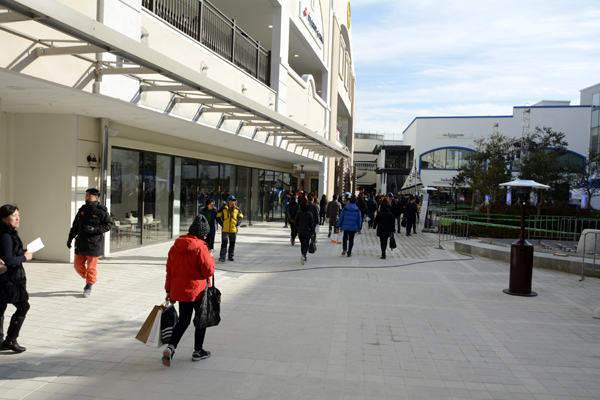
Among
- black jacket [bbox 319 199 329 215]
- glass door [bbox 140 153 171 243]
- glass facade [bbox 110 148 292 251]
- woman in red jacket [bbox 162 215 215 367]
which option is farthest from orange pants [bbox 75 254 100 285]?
black jacket [bbox 319 199 329 215]

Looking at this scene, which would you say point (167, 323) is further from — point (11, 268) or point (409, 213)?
point (409, 213)

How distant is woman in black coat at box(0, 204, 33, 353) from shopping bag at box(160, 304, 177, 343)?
1484 mm

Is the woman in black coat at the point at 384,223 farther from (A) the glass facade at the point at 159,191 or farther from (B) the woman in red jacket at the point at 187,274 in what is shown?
(B) the woman in red jacket at the point at 187,274

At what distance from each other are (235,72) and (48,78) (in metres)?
6.98

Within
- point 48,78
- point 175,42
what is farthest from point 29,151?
point 175,42

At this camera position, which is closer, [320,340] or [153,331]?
[153,331]

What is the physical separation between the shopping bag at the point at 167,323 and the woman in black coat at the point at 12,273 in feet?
4.87

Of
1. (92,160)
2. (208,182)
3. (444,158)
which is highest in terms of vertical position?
(444,158)

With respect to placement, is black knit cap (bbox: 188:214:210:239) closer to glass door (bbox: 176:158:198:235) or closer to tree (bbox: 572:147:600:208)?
glass door (bbox: 176:158:198:235)

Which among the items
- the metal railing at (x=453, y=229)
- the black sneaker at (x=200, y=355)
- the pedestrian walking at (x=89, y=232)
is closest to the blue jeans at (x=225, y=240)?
the pedestrian walking at (x=89, y=232)

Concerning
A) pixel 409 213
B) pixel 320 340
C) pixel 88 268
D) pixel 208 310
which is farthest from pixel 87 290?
pixel 409 213

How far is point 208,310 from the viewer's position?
4625 millimetres

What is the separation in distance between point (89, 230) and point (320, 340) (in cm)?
395

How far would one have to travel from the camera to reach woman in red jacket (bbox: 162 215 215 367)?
450 cm
